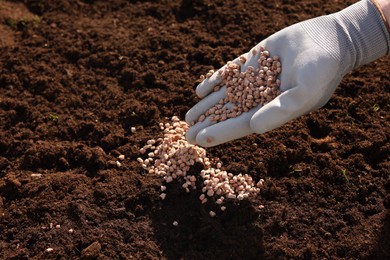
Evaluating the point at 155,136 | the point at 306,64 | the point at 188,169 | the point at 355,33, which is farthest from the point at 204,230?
the point at 355,33

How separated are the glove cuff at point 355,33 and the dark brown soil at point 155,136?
574 millimetres

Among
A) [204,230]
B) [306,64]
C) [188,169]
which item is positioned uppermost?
[306,64]

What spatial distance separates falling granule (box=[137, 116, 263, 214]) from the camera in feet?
10.8

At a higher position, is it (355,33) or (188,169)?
(355,33)

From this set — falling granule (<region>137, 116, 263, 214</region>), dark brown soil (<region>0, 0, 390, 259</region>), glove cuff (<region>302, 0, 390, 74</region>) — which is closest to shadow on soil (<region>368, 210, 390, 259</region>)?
dark brown soil (<region>0, 0, 390, 259</region>)

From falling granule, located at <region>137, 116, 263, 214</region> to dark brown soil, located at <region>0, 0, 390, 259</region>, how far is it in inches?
2.6

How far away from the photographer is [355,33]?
3.22 metres

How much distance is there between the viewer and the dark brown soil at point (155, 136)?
3150 millimetres

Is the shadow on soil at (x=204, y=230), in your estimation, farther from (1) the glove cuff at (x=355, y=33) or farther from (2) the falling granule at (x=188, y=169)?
(1) the glove cuff at (x=355, y=33)

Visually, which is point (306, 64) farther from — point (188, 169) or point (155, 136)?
point (155, 136)

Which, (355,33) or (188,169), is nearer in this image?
(355,33)

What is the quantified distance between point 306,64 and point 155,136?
3.90 feet

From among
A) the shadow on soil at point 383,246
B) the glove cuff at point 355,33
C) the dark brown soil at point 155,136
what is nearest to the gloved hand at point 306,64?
the glove cuff at point 355,33

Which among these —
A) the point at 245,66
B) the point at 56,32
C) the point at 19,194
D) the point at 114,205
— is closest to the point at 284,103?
the point at 245,66
